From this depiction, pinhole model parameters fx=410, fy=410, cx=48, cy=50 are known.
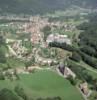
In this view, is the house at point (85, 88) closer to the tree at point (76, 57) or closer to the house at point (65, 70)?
the house at point (65, 70)

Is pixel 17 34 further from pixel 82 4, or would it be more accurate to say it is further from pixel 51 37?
pixel 82 4

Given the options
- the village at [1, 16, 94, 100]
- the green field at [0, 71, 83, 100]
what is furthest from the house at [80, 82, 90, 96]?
the green field at [0, 71, 83, 100]

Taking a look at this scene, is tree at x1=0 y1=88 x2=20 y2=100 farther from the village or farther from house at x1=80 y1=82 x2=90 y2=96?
house at x1=80 y1=82 x2=90 y2=96

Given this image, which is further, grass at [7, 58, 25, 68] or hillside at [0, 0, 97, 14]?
hillside at [0, 0, 97, 14]

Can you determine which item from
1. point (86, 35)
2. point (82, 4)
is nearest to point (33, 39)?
point (86, 35)

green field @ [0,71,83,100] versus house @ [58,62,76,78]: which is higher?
house @ [58,62,76,78]

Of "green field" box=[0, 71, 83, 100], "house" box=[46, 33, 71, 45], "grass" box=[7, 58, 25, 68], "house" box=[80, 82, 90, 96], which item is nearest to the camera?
"green field" box=[0, 71, 83, 100]

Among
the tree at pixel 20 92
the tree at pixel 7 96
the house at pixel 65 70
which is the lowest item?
the house at pixel 65 70

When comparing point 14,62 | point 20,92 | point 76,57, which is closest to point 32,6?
point 76,57

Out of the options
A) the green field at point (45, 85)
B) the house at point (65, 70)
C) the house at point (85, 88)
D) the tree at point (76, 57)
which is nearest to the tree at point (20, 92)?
the green field at point (45, 85)
